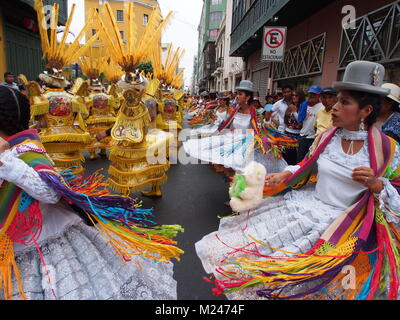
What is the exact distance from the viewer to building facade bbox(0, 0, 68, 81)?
1226 centimetres

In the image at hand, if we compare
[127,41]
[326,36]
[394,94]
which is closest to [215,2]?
[326,36]

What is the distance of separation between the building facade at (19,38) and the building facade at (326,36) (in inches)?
408

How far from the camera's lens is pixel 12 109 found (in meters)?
1.59

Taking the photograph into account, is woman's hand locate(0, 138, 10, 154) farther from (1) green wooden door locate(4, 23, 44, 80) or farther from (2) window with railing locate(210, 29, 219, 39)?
(2) window with railing locate(210, 29, 219, 39)

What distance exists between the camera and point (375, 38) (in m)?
6.04

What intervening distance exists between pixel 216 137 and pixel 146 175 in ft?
4.26

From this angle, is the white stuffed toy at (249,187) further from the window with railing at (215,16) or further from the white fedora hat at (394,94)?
the window with railing at (215,16)

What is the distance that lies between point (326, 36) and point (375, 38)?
108 inches

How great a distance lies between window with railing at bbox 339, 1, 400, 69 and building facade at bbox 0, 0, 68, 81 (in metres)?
12.2

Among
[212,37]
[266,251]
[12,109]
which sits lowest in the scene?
[266,251]

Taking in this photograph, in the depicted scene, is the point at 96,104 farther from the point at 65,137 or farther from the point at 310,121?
the point at 310,121

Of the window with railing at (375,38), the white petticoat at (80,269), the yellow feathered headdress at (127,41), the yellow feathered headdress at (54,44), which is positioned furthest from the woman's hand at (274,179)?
the window with railing at (375,38)
